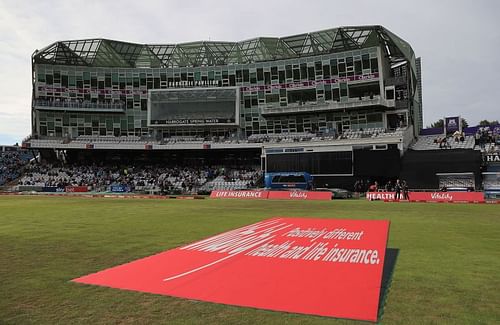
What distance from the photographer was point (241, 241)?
1277 centimetres

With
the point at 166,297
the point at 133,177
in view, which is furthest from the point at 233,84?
the point at 166,297

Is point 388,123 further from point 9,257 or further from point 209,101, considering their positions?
point 9,257

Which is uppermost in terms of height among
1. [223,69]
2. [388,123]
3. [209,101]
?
[223,69]

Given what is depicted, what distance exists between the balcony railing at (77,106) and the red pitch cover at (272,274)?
69.8m

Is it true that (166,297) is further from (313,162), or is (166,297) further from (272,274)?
(313,162)

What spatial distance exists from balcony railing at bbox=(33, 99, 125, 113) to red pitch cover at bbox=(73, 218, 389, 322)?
69762 mm

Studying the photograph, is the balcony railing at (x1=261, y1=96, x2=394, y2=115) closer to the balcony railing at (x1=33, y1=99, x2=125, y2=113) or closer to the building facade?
the building facade

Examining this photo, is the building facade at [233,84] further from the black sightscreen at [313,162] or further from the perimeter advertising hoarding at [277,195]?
the perimeter advertising hoarding at [277,195]

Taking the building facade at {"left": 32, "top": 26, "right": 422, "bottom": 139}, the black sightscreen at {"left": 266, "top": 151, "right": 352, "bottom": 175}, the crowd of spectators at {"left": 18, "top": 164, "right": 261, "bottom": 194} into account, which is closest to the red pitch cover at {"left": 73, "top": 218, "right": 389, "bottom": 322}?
the black sightscreen at {"left": 266, "top": 151, "right": 352, "bottom": 175}

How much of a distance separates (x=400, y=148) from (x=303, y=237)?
149ft

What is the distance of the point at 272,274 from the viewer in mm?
8367

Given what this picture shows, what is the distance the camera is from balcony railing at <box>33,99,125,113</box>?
7444 centimetres

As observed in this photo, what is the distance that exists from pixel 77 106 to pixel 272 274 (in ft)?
251

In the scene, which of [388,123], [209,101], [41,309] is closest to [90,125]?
[209,101]
